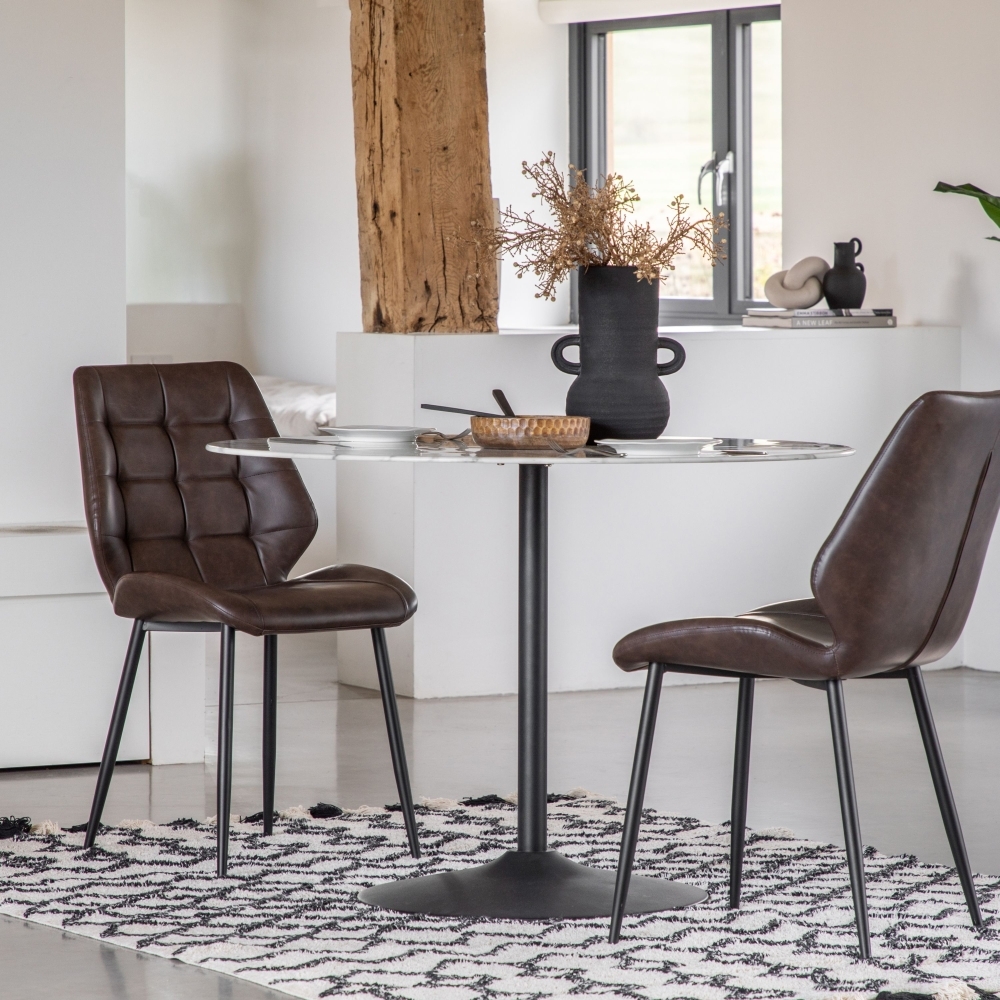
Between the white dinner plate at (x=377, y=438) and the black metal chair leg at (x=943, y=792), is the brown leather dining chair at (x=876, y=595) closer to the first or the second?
the black metal chair leg at (x=943, y=792)

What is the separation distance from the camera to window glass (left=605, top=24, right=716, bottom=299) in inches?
286

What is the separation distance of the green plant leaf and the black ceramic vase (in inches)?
85.5

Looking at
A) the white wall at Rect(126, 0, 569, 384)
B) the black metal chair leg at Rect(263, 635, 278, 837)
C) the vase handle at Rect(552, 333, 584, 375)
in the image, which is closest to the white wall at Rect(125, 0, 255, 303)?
the white wall at Rect(126, 0, 569, 384)

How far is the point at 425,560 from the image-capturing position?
16.0 ft

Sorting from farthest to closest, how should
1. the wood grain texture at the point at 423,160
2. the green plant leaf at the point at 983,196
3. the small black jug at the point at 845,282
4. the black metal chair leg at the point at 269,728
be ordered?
1. the small black jug at the point at 845,282
2. the green plant leaf at the point at 983,196
3. the wood grain texture at the point at 423,160
4. the black metal chair leg at the point at 269,728

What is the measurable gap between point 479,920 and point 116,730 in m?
0.87

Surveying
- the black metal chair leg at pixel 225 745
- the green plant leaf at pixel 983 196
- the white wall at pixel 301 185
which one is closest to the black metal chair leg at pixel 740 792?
the black metal chair leg at pixel 225 745

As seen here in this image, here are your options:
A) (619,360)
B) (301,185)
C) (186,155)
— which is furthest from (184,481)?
(186,155)

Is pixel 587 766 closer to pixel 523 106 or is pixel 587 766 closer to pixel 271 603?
pixel 271 603

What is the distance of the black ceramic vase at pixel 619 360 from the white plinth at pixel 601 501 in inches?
68.5

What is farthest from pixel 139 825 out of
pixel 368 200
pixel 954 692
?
pixel 954 692

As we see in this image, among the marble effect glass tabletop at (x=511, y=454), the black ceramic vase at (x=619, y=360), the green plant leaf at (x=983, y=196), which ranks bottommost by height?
the marble effect glass tabletop at (x=511, y=454)

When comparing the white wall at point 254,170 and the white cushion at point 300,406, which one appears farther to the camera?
the white wall at point 254,170

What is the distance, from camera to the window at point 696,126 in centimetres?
702
